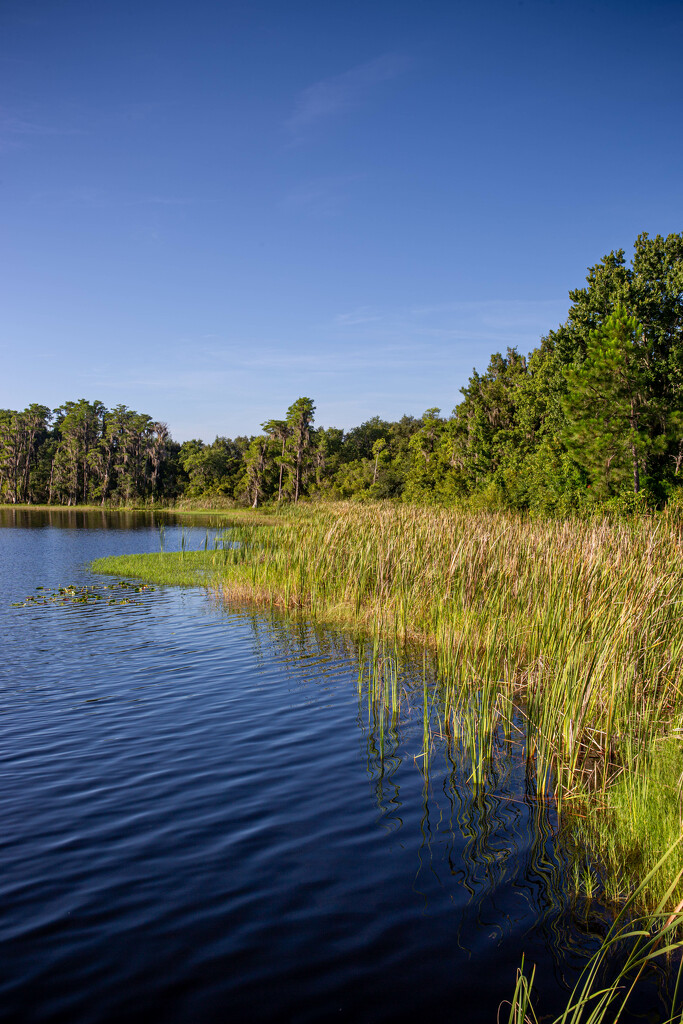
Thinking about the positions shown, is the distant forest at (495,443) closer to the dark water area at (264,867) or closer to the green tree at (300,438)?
the green tree at (300,438)

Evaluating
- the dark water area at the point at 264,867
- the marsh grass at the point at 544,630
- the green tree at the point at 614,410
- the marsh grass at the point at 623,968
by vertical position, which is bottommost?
the dark water area at the point at 264,867

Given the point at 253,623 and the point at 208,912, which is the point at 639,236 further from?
the point at 208,912

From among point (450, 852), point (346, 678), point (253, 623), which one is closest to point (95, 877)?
point (450, 852)

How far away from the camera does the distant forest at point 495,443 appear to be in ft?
81.9

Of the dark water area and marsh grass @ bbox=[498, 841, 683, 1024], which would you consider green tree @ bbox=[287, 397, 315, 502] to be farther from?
marsh grass @ bbox=[498, 841, 683, 1024]

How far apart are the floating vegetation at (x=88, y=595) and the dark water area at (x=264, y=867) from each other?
7607 mm

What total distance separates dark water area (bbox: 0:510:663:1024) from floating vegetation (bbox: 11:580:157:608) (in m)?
7.61

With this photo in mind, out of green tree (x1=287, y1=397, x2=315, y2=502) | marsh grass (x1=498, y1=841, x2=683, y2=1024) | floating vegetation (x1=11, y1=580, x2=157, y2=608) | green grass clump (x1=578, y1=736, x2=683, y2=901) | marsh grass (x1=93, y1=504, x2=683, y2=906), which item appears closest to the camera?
marsh grass (x1=498, y1=841, x2=683, y2=1024)

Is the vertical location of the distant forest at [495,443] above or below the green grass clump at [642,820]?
above

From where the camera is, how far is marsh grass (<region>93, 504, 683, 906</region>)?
4.37 meters

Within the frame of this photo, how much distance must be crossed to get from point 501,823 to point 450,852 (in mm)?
507

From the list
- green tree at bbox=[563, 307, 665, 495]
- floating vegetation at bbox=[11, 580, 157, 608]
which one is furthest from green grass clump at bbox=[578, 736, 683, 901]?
green tree at bbox=[563, 307, 665, 495]

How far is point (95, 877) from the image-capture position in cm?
400

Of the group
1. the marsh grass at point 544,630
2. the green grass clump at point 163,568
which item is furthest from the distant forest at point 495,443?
the green grass clump at point 163,568
